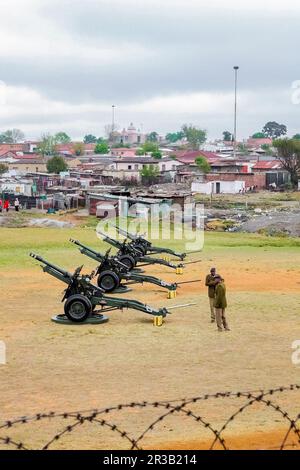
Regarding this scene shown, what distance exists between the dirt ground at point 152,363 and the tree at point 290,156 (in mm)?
59456

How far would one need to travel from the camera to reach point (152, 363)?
1487cm

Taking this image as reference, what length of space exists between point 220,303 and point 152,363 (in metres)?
3.26

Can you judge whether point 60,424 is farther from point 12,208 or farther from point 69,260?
point 12,208

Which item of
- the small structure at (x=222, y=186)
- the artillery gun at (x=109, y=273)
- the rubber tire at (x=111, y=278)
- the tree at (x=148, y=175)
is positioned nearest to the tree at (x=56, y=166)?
the tree at (x=148, y=175)

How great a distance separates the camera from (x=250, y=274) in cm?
2747

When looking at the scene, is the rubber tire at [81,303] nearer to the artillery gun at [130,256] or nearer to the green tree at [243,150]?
the artillery gun at [130,256]

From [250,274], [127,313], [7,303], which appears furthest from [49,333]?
[250,274]

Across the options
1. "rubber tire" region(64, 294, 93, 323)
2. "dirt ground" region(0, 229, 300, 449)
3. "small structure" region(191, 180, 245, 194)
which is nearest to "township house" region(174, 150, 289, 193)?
"small structure" region(191, 180, 245, 194)

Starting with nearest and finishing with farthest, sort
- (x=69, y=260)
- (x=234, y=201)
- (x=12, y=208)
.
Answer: (x=69, y=260) → (x=12, y=208) → (x=234, y=201)

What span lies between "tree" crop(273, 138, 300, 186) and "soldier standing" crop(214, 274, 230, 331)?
66.2m

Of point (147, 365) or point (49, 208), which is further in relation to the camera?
point (49, 208)

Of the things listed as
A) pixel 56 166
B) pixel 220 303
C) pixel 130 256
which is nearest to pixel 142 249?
pixel 130 256

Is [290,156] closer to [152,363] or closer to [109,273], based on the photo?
[109,273]

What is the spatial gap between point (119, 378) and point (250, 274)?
14.3 meters
